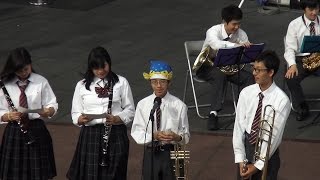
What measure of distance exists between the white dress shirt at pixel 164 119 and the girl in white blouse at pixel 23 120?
997 mm

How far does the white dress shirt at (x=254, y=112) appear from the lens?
7.57 meters

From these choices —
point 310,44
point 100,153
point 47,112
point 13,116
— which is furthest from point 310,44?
point 13,116

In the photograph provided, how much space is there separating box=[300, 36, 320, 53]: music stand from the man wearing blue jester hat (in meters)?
3.70

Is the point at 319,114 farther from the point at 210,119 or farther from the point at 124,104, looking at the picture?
the point at 124,104

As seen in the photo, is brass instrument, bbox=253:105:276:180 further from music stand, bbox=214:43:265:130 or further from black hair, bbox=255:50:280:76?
music stand, bbox=214:43:265:130

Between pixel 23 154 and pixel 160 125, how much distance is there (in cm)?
162

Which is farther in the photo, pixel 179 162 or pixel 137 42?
pixel 137 42

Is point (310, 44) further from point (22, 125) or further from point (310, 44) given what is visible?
point (22, 125)

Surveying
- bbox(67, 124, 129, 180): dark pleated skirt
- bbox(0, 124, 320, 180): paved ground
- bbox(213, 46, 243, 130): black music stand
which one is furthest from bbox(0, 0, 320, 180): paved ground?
bbox(67, 124, 129, 180): dark pleated skirt

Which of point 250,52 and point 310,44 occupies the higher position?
point 310,44

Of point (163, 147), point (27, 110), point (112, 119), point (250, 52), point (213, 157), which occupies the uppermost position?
point (250, 52)

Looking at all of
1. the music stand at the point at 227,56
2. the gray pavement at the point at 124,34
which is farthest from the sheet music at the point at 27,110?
the gray pavement at the point at 124,34

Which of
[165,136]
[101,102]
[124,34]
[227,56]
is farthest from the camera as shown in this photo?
[124,34]

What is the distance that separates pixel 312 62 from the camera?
38.0 ft
